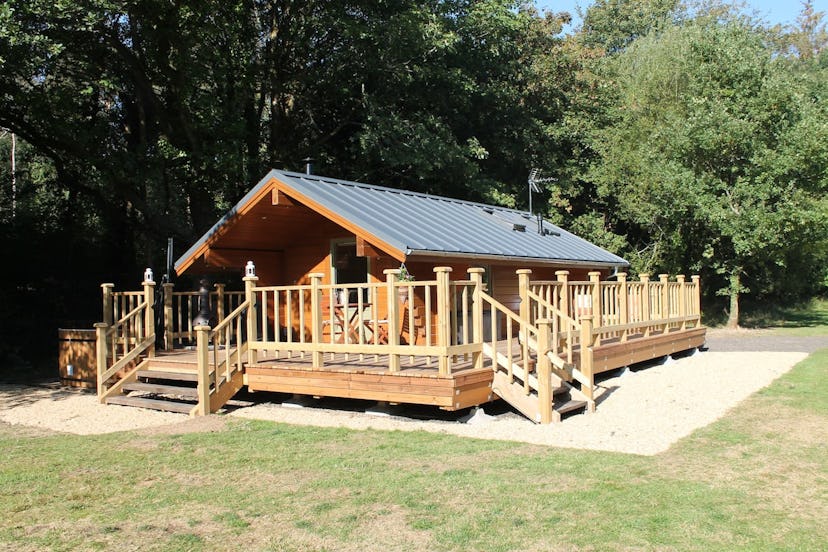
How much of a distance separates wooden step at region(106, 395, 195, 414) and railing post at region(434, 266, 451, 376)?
3983mm

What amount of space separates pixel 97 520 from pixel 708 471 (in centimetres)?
489

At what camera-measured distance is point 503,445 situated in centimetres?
732

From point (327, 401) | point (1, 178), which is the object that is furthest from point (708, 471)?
point (1, 178)

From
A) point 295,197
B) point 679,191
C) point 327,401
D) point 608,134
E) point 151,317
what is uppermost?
point 608,134

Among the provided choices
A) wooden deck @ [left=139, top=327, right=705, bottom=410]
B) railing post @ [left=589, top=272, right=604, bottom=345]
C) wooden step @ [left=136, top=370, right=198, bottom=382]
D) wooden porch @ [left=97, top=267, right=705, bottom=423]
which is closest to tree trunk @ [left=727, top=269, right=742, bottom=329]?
wooden porch @ [left=97, top=267, right=705, bottom=423]

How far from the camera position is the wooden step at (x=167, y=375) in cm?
1054

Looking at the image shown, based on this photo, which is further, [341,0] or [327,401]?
[341,0]

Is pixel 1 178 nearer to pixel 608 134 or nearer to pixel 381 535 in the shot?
pixel 381 535

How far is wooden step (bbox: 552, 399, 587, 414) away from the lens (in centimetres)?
859

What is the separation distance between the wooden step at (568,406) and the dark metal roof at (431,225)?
2714mm

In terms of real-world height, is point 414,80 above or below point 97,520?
above

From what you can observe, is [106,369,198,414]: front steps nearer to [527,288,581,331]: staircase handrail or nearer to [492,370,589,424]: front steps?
[492,370,589,424]: front steps

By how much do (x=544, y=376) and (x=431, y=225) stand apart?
4.36m

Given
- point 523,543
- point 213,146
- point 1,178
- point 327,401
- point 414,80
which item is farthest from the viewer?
point 414,80
